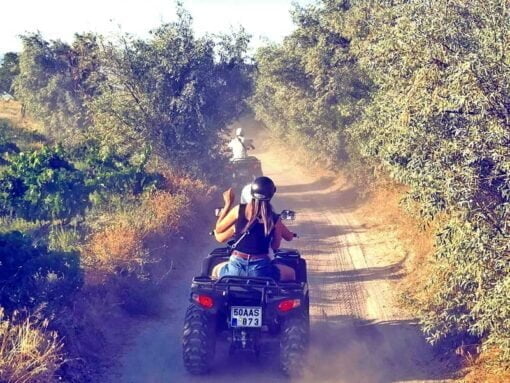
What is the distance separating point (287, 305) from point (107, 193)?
23.5 feet

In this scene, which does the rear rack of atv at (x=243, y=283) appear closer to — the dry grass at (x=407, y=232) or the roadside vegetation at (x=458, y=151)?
the roadside vegetation at (x=458, y=151)

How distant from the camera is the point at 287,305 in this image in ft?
24.5

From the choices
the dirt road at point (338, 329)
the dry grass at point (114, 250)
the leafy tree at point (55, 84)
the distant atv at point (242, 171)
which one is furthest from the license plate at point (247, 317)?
the leafy tree at point (55, 84)

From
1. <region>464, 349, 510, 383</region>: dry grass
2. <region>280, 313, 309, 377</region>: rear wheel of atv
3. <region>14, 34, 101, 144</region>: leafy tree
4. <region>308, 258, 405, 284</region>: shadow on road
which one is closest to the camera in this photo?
<region>464, 349, 510, 383</region>: dry grass

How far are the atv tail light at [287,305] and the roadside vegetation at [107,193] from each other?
229 cm

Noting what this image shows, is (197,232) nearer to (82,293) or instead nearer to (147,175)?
(147,175)

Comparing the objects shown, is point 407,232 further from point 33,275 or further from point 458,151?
point 33,275

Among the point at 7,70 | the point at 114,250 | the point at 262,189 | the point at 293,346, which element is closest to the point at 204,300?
the point at 293,346

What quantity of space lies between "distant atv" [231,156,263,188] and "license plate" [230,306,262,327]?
38.1ft

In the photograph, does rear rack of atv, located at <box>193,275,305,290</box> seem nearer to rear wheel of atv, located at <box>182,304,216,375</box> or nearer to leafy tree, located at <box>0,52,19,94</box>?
rear wheel of atv, located at <box>182,304,216,375</box>

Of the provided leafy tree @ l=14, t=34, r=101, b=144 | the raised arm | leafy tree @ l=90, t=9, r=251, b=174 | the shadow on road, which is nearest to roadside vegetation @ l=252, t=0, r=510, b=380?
the shadow on road

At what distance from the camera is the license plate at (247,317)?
7.38 m

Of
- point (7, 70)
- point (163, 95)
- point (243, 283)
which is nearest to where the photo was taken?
point (243, 283)

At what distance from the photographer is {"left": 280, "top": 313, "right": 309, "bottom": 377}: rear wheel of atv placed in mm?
7352
